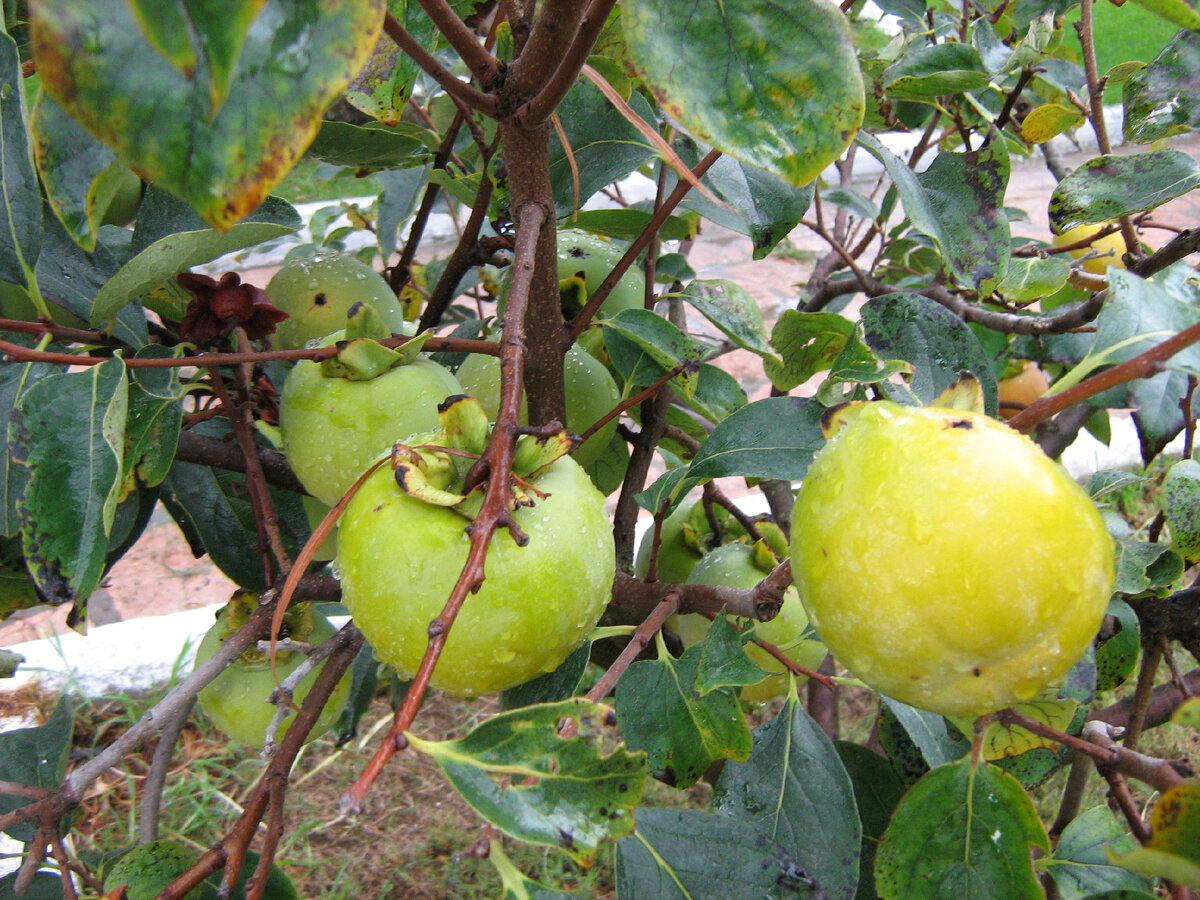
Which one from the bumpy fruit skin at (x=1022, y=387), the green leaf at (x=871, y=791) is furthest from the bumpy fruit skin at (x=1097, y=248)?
the green leaf at (x=871, y=791)

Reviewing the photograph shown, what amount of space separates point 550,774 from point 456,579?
126mm

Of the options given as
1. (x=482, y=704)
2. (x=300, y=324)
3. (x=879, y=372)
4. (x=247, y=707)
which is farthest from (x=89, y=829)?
(x=879, y=372)

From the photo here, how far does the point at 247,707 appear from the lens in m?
0.84

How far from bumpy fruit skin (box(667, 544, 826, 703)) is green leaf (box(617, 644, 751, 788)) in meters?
0.14

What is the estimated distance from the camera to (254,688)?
0.84 metres

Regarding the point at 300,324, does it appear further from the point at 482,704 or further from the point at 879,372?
the point at 482,704

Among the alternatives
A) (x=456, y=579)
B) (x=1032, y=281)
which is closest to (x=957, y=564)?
(x=456, y=579)

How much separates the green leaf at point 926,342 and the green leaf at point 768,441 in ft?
0.25

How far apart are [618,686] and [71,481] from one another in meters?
0.45

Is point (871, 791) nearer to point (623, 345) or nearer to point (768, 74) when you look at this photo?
point (623, 345)

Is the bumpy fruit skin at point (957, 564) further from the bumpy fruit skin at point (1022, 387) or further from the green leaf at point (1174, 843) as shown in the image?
the bumpy fruit skin at point (1022, 387)

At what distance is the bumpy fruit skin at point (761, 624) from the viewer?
2.88ft

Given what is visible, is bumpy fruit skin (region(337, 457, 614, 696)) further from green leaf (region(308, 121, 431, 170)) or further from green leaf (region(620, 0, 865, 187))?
green leaf (region(308, 121, 431, 170))

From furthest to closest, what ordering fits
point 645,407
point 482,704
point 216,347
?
point 482,704 < point 645,407 < point 216,347
